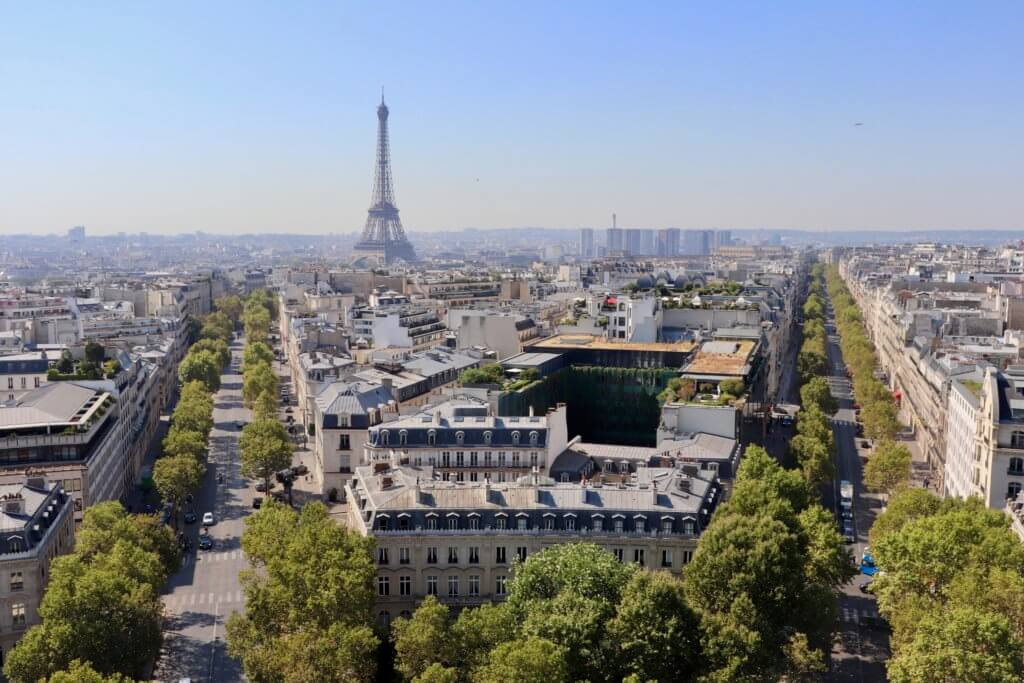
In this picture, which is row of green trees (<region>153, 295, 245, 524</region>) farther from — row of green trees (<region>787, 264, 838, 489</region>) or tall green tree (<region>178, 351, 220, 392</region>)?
row of green trees (<region>787, 264, 838, 489</region>)

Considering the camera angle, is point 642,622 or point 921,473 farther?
point 921,473

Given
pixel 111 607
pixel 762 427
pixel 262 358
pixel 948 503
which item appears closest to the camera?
pixel 111 607

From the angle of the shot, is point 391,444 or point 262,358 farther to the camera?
point 262,358

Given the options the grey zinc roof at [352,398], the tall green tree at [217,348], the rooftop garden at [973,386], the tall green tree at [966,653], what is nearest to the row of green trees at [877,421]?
the rooftop garden at [973,386]

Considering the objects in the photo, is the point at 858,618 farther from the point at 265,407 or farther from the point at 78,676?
the point at 265,407

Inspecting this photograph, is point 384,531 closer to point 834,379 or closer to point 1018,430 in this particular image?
point 1018,430

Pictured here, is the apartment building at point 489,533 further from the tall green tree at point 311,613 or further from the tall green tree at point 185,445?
the tall green tree at point 185,445

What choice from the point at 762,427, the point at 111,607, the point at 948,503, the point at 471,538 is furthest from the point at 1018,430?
the point at 111,607

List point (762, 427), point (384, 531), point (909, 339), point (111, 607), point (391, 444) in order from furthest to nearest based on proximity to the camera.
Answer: point (909, 339) → point (762, 427) → point (391, 444) → point (384, 531) → point (111, 607)

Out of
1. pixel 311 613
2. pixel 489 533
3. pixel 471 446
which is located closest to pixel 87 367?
pixel 471 446
